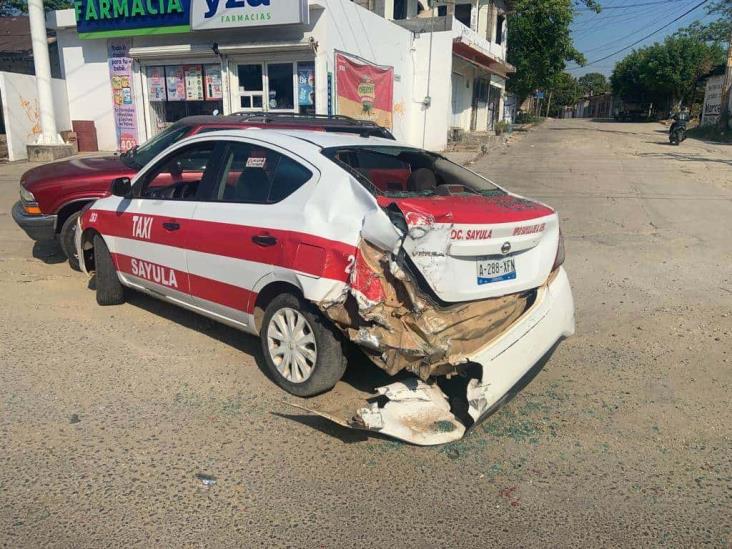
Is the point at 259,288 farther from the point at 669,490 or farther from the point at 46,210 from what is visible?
the point at 46,210

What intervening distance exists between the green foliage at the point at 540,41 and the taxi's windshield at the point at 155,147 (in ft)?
114

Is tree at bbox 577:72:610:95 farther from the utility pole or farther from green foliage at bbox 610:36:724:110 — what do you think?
the utility pole

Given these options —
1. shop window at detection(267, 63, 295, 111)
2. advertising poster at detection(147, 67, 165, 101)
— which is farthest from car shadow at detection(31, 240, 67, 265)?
advertising poster at detection(147, 67, 165, 101)

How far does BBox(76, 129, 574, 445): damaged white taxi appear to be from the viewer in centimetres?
333

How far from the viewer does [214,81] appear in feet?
53.8

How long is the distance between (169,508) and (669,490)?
8.24ft

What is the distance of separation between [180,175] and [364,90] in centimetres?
1258

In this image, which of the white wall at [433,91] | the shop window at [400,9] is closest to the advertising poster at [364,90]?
the white wall at [433,91]

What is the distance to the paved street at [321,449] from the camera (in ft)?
9.09

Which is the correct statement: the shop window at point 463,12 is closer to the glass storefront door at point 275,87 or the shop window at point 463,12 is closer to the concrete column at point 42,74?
the glass storefront door at point 275,87

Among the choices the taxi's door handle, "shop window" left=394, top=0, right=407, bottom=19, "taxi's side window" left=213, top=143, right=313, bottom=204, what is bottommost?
the taxi's door handle

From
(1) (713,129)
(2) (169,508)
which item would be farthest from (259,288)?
(1) (713,129)

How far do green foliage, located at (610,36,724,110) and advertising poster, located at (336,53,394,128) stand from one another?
4788 cm

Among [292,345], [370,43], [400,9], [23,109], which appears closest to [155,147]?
[292,345]
